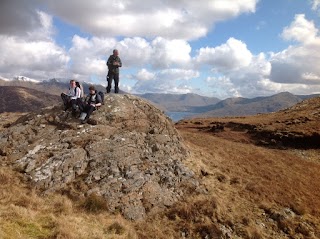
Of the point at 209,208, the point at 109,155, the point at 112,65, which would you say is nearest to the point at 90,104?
the point at 112,65

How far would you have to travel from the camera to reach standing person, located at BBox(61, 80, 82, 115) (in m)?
26.9

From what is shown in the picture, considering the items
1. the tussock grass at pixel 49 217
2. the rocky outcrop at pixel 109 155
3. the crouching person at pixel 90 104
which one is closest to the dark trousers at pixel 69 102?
the crouching person at pixel 90 104

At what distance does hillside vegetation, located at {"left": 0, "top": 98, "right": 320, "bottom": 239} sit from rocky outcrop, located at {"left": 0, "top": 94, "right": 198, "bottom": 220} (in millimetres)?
810

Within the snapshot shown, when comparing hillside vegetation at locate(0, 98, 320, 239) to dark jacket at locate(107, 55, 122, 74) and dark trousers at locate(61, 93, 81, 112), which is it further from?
dark jacket at locate(107, 55, 122, 74)

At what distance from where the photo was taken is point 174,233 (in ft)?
58.3

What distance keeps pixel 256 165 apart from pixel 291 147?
14.2 meters

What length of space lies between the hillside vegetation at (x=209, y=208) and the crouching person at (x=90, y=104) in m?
6.79

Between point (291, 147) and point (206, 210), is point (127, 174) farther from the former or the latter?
point (291, 147)

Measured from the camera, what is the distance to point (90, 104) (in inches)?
1051

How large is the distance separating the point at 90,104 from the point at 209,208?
12484 mm

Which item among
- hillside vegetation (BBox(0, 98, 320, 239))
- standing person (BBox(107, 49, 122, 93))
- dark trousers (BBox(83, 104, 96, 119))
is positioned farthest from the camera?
standing person (BBox(107, 49, 122, 93))

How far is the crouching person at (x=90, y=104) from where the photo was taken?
26469mm

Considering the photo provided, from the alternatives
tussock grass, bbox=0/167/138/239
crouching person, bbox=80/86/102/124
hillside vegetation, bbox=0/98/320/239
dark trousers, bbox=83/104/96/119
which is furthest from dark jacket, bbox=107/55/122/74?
tussock grass, bbox=0/167/138/239

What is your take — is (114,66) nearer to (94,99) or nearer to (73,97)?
(94,99)
